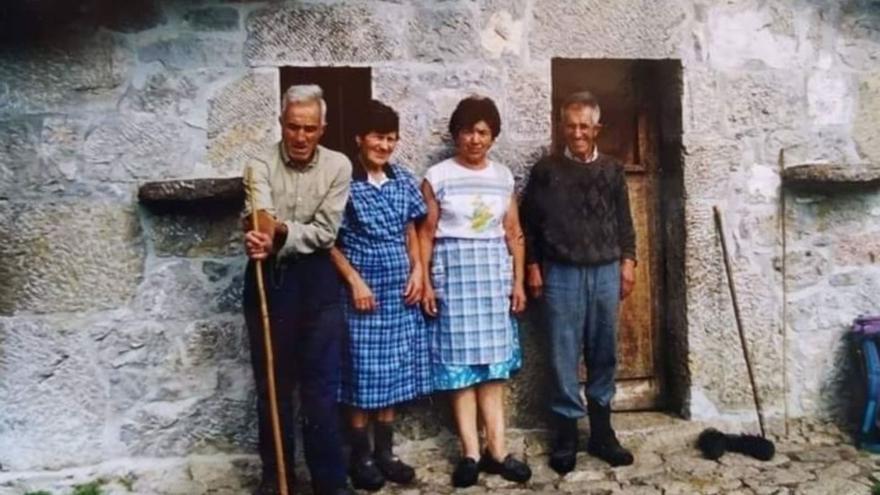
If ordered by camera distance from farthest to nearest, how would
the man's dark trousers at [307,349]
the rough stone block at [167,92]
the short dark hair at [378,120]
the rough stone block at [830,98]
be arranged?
the rough stone block at [830,98] < the rough stone block at [167,92] < the short dark hair at [378,120] < the man's dark trousers at [307,349]

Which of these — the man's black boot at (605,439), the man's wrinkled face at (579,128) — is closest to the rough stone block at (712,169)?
the man's wrinkled face at (579,128)

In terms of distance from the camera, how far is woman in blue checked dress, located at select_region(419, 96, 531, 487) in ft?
12.7

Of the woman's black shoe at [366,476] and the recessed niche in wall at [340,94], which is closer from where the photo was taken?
the woman's black shoe at [366,476]

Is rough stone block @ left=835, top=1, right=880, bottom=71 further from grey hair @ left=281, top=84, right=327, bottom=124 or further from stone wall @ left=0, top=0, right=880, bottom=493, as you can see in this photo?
grey hair @ left=281, top=84, right=327, bottom=124

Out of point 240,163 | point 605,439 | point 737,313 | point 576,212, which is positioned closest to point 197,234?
point 240,163

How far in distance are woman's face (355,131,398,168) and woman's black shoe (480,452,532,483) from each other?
4.46 feet

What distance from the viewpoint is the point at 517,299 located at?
4016 mm

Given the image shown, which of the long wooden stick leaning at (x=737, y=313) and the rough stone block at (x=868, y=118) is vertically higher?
the rough stone block at (x=868, y=118)

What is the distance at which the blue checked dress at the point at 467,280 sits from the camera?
3.88m

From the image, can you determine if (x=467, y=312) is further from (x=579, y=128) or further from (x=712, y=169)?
(x=712, y=169)

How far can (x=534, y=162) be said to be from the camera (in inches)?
165

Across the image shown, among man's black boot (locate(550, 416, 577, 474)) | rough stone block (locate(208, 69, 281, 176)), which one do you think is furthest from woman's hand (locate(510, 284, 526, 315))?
rough stone block (locate(208, 69, 281, 176))

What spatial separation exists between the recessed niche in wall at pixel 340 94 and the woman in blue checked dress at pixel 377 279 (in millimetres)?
370

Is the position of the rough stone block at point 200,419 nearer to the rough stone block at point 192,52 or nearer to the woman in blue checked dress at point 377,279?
the woman in blue checked dress at point 377,279
